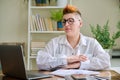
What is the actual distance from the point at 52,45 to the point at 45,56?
0.19 meters

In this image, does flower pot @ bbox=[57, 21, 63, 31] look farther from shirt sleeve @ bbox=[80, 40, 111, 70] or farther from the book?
shirt sleeve @ bbox=[80, 40, 111, 70]

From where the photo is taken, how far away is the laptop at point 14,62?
1.40 meters

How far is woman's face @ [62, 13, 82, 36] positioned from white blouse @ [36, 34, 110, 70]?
10cm

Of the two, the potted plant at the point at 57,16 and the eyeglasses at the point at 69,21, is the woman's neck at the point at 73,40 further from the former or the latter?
the potted plant at the point at 57,16

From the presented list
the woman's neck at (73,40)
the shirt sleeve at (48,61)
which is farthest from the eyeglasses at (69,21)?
the shirt sleeve at (48,61)

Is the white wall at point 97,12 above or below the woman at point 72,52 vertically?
above

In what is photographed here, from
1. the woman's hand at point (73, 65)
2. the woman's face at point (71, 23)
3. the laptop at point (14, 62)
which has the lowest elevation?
the woman's hand at point (73, 65)

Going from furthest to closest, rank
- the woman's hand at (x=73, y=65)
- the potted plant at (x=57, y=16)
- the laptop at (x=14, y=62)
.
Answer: the potted plant at (x=57, y=16) → the woman's hand at (x=73, y=65) → the laptop at (x=14, y=62)

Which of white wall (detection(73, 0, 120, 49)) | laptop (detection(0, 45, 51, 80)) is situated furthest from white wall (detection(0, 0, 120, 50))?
laptop (detection(0, 45, 51, 80))

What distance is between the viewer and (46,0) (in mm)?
3457

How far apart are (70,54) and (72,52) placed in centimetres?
3

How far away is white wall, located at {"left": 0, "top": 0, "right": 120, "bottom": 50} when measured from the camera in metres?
3.58

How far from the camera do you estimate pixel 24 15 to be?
3.58 metres

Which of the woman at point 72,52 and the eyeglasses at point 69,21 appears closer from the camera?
the woman at point 72,52
